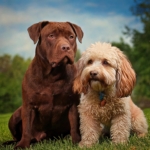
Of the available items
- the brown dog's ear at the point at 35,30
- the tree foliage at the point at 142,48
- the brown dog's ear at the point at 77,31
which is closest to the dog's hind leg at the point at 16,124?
the brown dog's ear at the point at 35,30

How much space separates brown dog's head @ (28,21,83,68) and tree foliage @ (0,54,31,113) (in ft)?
71.0

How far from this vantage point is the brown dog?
470 centimetres

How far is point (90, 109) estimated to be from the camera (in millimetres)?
4750

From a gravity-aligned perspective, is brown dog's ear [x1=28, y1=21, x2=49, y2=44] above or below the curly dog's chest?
above

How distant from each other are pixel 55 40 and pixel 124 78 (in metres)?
1.00

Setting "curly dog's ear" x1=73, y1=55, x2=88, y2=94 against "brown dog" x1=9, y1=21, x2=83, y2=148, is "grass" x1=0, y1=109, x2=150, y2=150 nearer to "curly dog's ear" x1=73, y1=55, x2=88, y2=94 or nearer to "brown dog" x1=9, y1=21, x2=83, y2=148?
"brown dog" x1=9, y1=21, x2=83, y2=148

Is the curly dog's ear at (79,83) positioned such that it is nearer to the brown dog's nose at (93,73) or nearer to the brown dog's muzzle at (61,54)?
the brown dog's muzzle at (61,54)

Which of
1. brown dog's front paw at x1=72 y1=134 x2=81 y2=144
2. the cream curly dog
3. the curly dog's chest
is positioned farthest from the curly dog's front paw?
the curly dog's chest

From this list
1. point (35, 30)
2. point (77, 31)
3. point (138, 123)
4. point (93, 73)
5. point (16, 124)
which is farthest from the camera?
point (16, 124)

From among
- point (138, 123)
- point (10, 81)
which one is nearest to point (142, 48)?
point (10, 81)

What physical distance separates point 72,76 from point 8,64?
23694 millimetres

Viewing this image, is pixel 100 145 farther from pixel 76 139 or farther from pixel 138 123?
pixel 138 123

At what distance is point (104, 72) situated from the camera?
425 cm

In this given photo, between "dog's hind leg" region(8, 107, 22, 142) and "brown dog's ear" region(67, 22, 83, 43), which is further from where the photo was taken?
"dog's hind leg" region(8, 107, 22, 142)
